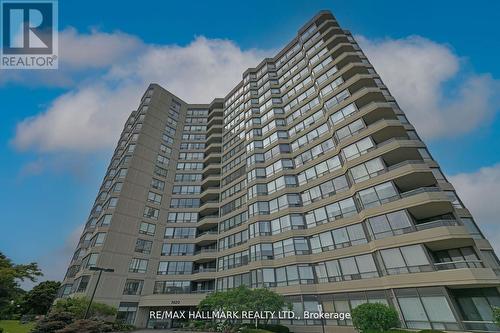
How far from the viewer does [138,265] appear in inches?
1519

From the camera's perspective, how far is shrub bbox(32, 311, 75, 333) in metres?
20.9

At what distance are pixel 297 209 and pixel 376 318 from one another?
51.5ft

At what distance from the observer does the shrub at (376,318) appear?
1867cm

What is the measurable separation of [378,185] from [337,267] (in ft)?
32.5

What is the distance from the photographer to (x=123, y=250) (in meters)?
37.6

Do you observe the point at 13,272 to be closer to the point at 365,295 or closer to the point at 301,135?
the point at 365,295

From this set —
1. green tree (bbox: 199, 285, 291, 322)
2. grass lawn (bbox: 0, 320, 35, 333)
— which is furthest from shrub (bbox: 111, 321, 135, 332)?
green tree (bbox: 199, 285, 291, 322)

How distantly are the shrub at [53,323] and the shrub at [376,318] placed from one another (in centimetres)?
2521

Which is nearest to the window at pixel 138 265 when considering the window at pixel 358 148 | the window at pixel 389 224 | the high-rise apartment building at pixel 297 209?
the high-rise apartment building at pixel 297 209

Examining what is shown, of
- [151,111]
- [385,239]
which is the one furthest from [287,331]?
[151,111]

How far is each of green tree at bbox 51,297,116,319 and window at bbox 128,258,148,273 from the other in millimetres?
6326

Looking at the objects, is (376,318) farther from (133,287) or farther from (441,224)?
(133,287)

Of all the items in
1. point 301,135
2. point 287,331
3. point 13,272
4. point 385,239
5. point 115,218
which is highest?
point 301,135

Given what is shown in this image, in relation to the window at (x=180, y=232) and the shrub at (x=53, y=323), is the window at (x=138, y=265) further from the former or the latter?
the shrub at (x=53, y=323)
